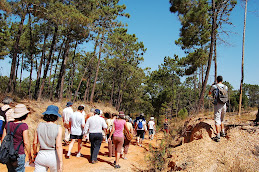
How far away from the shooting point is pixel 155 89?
44.1 m

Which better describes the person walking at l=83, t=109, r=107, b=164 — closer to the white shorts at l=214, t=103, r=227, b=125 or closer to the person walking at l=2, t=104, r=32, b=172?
the person walking at l=2, t=104, r=32, b=172

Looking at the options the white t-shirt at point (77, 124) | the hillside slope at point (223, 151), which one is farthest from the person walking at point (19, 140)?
the hillside slope at point (223, 151)

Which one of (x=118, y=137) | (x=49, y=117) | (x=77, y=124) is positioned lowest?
(x=118, y=137)

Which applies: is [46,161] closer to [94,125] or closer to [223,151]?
[94,125]

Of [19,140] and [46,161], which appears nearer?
[46,161]

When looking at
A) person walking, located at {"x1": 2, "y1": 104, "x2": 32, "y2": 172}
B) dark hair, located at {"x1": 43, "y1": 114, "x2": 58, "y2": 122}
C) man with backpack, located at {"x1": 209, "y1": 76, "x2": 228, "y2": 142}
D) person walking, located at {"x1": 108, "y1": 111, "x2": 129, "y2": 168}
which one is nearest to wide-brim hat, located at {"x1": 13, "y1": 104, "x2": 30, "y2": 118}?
person walking, located at {"x1": 2, "y1": 104, "x2": 32, "y2": 172}

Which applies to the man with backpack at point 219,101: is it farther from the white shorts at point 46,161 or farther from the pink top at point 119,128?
the white shorts at point 46,161

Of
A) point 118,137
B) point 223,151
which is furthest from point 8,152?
point 223,151

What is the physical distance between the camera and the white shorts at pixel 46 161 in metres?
3.50

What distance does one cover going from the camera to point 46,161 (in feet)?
11.5

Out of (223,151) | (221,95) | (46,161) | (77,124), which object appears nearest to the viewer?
(46,161)

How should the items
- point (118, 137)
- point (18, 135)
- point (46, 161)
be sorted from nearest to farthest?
point (46, 161) < point (18, 135) < point (118, 137)

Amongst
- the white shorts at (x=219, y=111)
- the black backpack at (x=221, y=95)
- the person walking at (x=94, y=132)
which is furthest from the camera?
the person walking at (x=94, y=132)

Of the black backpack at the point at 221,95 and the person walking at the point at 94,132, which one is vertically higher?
the black backpack at the point at 221,95
